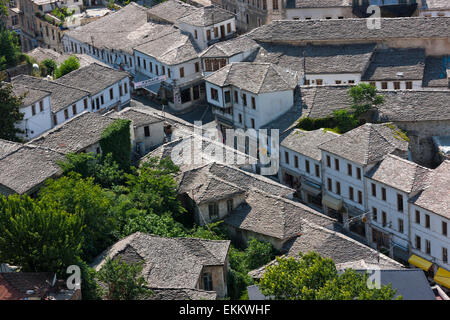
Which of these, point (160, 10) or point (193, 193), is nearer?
point (193, 193)

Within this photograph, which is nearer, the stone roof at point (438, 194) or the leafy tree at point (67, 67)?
the stone roof at point (438, 194)

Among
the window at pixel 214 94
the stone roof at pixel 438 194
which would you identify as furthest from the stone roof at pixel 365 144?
the window at pixel 214 94

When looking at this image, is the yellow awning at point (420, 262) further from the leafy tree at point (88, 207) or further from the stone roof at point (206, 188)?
the leafy tree at point (88, 207)

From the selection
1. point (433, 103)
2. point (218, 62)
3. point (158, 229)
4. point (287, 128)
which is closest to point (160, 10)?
point (218, 62)

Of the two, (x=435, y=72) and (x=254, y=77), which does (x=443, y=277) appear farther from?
(x=435, y=72)

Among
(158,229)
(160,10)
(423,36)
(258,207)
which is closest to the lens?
(158,229)

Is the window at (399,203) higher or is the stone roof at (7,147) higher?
the stone roof at (7,147)

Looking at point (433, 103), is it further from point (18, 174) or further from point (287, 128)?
point (18, 174)
